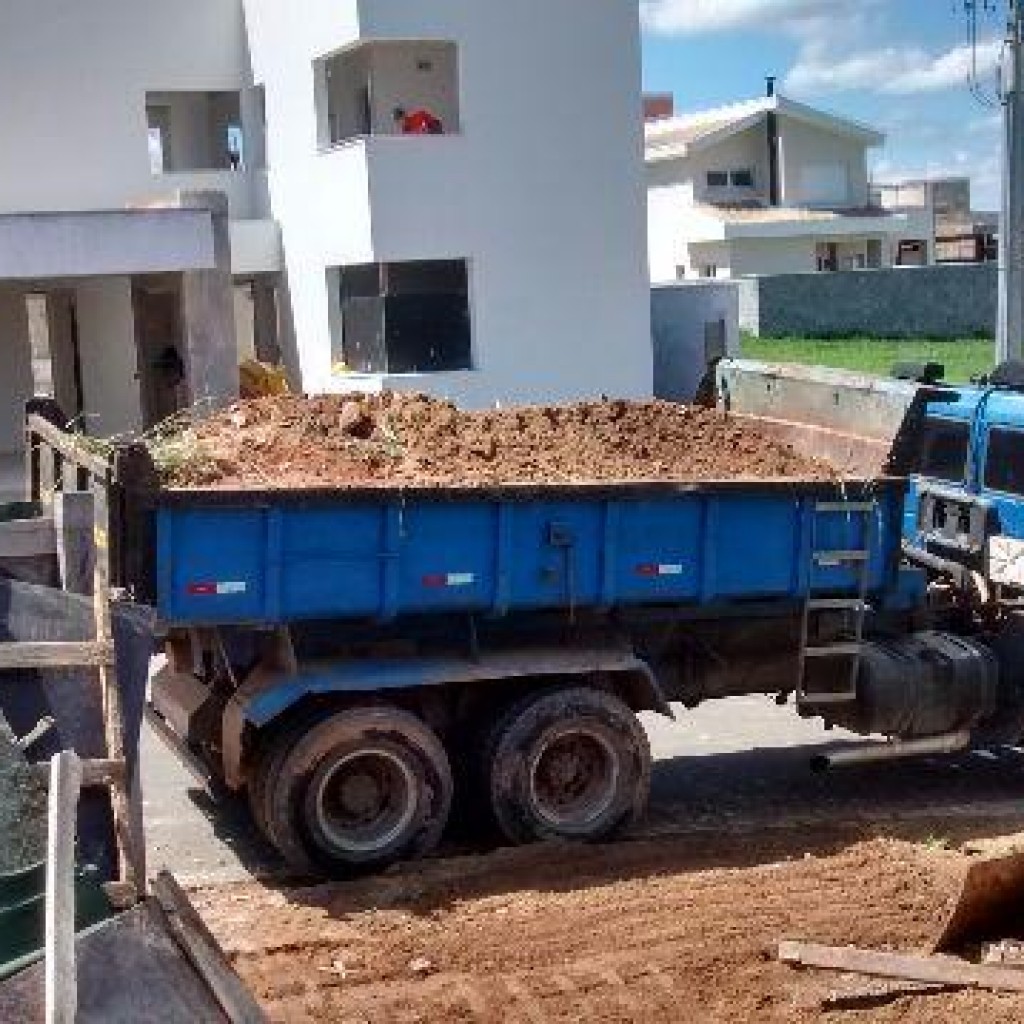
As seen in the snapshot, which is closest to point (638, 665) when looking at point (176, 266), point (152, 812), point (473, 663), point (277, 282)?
point (473, 663)

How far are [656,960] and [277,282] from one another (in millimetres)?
17101

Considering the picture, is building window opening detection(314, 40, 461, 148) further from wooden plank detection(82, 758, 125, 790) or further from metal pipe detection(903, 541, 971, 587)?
wooden plank detection(82, 758, 125, 790)

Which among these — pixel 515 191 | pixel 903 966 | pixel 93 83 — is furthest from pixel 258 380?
pixel 903 966

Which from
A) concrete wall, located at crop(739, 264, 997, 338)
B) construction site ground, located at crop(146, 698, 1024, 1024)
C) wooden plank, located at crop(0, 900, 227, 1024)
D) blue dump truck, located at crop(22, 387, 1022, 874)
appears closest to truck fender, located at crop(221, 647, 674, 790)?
blue dump truck, located at crop(22, 387, 1022, 874)

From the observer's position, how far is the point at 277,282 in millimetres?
23594

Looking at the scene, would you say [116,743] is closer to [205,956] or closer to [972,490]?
[205,956]

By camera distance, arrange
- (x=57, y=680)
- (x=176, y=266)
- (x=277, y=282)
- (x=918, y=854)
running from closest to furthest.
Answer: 1. (x=57, y=680)
2. (x=918, y=854)
3. (x=176, y=266)
4. (x=277, y=282)

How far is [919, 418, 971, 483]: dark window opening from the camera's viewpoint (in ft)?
39.8

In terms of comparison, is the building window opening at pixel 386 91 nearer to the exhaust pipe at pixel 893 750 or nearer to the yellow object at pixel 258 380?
the yellow object at pixel 258 380

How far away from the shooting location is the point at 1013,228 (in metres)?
20.6

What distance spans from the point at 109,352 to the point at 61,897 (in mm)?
20862

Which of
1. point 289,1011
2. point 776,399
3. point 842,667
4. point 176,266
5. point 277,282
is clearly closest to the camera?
point 289,1011

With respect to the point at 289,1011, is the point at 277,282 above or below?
above

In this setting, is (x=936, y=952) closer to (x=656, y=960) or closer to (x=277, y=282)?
(x=656, y=960)
